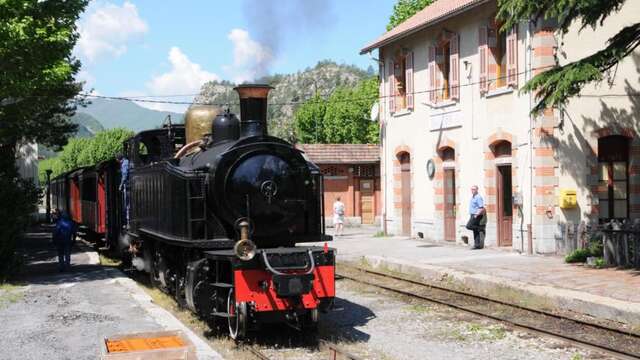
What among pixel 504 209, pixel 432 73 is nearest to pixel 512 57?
pixel 504 209

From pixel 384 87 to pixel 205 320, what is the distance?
55.9 feet

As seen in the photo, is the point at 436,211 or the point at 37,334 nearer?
the point at 37,334

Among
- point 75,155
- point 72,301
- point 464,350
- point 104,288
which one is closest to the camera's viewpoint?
point 464,350

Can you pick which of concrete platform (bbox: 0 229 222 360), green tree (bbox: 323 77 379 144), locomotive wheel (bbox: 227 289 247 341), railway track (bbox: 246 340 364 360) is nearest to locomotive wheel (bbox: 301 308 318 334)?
railway track (bbox: 246 340 364 360)

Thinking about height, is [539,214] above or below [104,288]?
above

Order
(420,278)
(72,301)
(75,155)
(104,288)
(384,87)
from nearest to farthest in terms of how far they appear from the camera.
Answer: (72,301) < (104,288) < (420,278) < (384,87) < (75,155)

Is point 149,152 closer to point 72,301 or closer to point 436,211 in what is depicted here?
point 72,301

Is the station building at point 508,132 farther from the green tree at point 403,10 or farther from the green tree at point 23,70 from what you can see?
the green tree at point 403,10

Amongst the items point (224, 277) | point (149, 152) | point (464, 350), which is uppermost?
point (149, 152)

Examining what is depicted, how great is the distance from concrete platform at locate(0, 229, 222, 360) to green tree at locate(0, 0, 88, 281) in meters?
1.44

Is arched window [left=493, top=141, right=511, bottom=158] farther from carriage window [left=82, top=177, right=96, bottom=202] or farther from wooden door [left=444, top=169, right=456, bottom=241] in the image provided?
carriage window [left=82, top=177, right=96, bottom=202]

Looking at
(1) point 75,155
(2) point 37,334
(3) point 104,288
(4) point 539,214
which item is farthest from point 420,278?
(1) point 75,155

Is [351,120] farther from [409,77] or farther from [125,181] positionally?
[125,181]

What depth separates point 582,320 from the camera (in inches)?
401
